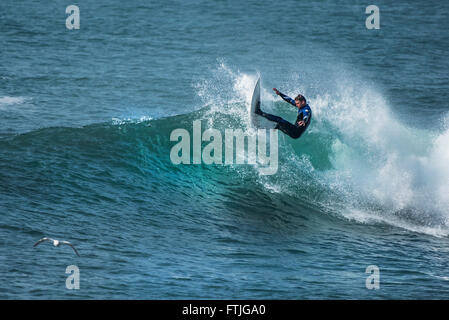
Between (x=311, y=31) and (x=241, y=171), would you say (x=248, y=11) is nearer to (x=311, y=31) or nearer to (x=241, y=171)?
(x=311, y=31)

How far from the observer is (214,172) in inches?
724

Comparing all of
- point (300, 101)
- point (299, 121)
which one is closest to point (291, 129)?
point (299, 121)

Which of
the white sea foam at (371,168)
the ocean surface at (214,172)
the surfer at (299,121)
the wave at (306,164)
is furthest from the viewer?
the wave at (306,164)

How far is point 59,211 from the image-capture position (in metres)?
14.8

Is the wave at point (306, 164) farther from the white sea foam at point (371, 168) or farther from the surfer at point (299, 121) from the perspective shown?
the surfer at point (299, 121)

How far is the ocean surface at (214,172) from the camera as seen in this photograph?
1254 centimetres

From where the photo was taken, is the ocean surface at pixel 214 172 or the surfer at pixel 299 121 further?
the surfer at pixel 299 121

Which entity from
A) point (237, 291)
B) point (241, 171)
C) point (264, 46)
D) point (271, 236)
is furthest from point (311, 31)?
point (237, 291)

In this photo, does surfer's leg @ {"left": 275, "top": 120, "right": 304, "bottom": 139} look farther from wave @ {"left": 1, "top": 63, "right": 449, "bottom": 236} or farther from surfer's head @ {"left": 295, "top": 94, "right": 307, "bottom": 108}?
wave @ {"left": 1, "top": 63, "right": 449, "bottom": 236}

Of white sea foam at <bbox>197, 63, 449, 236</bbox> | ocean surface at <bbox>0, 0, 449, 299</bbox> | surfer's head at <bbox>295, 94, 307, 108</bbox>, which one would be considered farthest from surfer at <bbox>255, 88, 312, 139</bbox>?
white sea foam at <bbox>197, 63, 449, 236</bbox>

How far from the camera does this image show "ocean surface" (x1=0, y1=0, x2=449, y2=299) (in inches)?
494

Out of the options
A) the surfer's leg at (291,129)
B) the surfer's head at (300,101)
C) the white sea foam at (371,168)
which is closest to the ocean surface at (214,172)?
the white sea foam at (371,168)

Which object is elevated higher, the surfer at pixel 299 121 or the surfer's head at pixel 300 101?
the surfer's head at pixel 300 101
